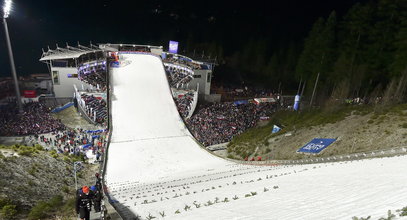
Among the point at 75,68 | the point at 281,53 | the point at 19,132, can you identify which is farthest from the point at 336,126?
the point at 281,53

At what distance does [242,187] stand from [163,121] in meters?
17.2

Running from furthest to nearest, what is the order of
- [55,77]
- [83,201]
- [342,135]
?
[55,77]
[342,135]
[83,201]

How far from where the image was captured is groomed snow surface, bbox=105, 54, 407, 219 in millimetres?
6922

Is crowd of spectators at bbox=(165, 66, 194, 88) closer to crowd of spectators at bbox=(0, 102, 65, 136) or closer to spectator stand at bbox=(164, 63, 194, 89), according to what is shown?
spectator stand at bbox=(164, 63, 194, 89)

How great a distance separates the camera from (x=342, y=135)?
59.4 ft

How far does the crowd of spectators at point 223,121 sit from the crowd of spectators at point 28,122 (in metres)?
15.6

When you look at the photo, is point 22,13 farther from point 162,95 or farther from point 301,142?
point 301,142

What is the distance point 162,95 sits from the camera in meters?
31.8

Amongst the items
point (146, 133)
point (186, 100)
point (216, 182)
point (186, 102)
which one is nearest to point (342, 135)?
point (216, 182)

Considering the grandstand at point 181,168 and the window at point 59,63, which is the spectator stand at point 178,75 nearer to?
the grandstand at point 181,168

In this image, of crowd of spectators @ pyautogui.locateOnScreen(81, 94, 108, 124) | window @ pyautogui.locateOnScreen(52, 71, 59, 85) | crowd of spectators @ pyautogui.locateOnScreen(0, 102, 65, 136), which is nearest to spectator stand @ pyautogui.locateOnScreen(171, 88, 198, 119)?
crowd of spectators @ pyautogui.locateOnScreen(81, 94, 108, 124)

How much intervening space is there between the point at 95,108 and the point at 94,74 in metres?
8.04

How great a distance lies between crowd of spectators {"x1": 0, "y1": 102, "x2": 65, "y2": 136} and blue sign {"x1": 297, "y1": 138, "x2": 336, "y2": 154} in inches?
999

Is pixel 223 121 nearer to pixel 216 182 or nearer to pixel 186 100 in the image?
pixel 186 100
